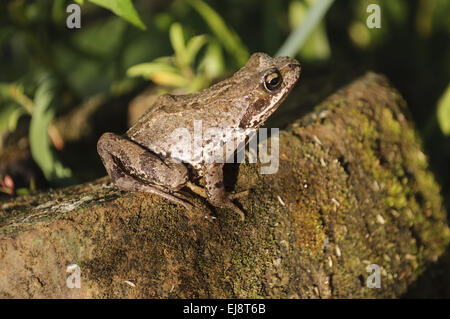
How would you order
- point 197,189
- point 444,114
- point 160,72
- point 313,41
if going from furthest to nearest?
point 313,41 → point 444,114 → point 160,72 → point 197,189

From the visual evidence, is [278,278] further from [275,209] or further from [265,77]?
[265,77]

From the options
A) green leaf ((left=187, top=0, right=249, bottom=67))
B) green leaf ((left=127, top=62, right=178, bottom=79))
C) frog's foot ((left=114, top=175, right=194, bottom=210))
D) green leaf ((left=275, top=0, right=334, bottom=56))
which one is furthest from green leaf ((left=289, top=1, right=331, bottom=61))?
frog's foot ((left=114, top=175, right=194, bottom=210))

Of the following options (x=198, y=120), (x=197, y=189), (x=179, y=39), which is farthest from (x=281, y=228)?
(x=179, y=39)

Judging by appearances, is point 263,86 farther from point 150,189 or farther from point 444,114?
point 444,114

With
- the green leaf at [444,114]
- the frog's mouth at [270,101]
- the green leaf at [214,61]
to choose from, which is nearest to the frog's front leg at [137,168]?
the frog's mouth at [270,101]

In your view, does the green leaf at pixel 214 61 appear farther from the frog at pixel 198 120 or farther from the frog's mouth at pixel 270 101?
the frog's mouth at pixel 270 101
